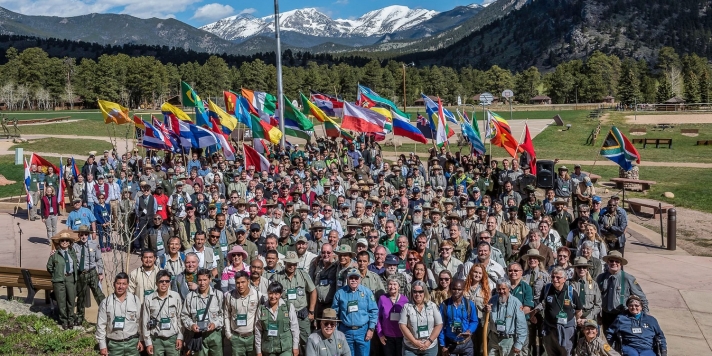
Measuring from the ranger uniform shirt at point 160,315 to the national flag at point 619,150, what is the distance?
12193mm

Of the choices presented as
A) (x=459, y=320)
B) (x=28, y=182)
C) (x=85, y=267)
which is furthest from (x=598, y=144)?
(x=459, y=320)

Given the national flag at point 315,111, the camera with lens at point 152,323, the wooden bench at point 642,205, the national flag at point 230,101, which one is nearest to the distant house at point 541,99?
the wooden bench at point 642,205

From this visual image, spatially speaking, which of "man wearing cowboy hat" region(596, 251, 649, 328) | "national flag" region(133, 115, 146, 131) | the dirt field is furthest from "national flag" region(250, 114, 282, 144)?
the dirt field

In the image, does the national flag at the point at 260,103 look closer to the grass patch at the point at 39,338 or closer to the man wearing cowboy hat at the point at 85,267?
the man wearing cowboy hat at the point at 85,267

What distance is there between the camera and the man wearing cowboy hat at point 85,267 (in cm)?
1043

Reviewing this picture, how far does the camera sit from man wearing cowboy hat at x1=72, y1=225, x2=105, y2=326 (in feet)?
34.2

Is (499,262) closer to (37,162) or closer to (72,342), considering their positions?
(72,342)

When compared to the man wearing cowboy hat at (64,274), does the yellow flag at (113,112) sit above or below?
above

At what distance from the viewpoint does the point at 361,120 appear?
66.9 feet

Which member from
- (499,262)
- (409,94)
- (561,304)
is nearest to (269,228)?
(499,262)

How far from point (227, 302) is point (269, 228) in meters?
4.07

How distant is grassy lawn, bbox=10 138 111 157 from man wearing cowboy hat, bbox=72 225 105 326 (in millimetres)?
29691

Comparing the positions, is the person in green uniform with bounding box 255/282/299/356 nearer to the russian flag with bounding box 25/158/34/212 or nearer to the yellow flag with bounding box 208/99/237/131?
the yellow flag with bounding box 208/99/237/131

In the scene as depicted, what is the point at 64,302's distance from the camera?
33.8 feet
